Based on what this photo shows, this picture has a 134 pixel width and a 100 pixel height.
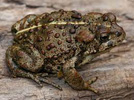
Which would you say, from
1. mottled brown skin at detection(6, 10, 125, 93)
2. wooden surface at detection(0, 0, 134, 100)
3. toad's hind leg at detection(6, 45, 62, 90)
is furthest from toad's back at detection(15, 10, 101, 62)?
wooden surface at detection(0, 0, 134, 100)

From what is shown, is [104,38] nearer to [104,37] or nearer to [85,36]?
[104,37]

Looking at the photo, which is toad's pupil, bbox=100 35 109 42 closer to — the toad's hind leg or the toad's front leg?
the toad's front leg

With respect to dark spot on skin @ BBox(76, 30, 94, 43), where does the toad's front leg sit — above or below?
below

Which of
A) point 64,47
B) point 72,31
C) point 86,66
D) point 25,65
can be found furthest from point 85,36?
point 25,65

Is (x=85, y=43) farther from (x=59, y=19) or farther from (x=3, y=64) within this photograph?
(x=3, y=64)

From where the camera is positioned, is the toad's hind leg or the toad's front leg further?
the toad's hind leg

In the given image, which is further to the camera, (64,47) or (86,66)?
(86,66)

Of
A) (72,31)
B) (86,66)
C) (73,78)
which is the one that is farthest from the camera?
(86,66)

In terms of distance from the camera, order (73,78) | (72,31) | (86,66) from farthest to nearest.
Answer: (86,66), (72,31), (73,78)
